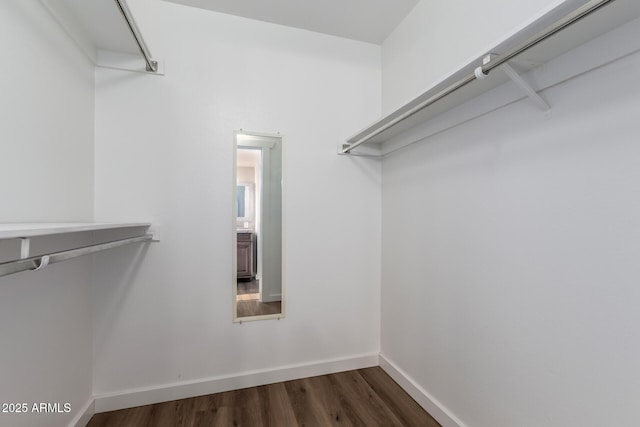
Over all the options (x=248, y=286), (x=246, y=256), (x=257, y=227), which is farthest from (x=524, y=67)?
(x=248, y=286)

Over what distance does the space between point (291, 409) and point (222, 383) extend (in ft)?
1.68

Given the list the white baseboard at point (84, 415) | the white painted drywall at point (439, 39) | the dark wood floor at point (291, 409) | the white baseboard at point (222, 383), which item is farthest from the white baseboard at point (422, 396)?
the white baseboard at point (84, 415)

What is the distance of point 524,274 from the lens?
1.17 meters

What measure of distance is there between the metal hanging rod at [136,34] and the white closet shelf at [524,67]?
1.31m

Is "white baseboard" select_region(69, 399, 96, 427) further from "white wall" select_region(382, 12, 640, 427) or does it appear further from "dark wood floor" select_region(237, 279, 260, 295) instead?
"white wall" select_region(382, 12, 640, 427)

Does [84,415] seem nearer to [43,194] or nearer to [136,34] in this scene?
[43,194]

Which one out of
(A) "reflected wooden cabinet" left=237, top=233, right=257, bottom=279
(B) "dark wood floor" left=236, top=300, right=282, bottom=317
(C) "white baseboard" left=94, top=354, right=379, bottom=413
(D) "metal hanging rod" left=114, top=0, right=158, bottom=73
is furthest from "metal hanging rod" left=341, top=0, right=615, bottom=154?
(C) "white baseboard" left=94, top=354, right=379, bottom=413

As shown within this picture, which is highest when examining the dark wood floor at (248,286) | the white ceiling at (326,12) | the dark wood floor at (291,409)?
the white ceiling at (326,12)

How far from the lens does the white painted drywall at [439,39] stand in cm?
122

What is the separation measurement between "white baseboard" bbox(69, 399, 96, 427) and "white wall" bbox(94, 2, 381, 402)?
3.5 inches

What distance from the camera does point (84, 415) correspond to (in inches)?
60.8

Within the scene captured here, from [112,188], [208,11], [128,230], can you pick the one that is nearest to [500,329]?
[128,230]

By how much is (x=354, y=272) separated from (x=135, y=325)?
1520 millimetres

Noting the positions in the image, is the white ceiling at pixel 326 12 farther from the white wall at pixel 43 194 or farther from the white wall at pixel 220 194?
the white wall at pixel 43 194
